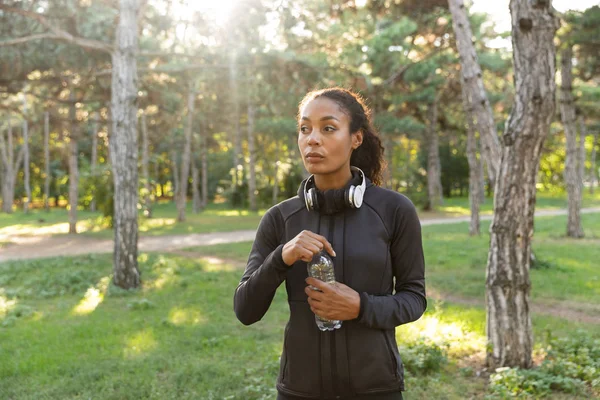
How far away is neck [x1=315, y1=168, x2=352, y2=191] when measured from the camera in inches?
92.6

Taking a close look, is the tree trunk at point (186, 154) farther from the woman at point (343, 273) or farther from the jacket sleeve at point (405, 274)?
the jacket sleeve at point (405, 274)

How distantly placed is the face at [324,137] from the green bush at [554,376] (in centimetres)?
405

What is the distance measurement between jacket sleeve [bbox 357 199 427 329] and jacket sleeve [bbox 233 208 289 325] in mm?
371

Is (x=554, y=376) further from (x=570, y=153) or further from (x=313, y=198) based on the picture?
(x=570, y=153)

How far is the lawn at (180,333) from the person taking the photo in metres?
5.87

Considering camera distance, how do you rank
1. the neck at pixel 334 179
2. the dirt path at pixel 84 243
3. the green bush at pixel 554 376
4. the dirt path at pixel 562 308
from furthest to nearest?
the dirt path at pixel 84 243 < the dirt path at pixel 562 308 < the green bush at pixel 554 376 < the neck at pixel 334 179

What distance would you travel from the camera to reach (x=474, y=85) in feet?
33.9

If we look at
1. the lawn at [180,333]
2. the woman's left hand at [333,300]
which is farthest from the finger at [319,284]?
the lawn at [180,333]

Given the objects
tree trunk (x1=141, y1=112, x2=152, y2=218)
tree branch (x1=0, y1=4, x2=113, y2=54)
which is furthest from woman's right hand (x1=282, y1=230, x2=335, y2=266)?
tree trunk (x1=141, y1=112, x2=152, y2=218)

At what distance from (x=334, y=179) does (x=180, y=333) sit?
606cm

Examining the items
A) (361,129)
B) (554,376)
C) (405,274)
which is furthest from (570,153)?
(405,274)

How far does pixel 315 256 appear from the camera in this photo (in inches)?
81.6

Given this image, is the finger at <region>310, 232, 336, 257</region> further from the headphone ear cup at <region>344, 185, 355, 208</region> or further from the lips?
the lips

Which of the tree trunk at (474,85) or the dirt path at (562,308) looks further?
the tree trunk at (474,85)
